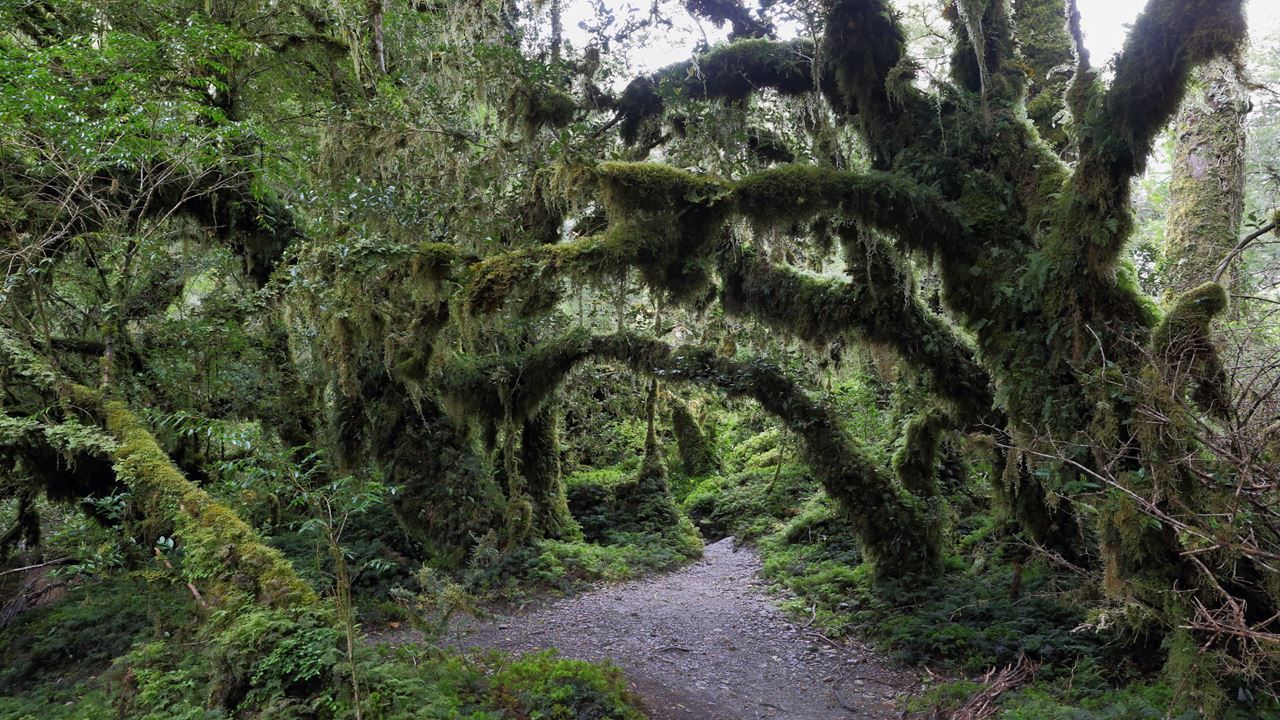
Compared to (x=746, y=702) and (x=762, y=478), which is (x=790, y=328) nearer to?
(x=746, y=702)

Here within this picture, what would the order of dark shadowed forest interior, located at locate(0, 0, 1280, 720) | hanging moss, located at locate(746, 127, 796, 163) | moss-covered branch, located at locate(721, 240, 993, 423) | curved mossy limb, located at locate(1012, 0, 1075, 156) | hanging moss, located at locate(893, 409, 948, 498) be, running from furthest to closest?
hanging moss, located at locate(893, 409, 948, 498) → hanging moss, located at locate(746, 127, 796, 163) → curved mossy limb, located at locate(1012, 0, 1075, 156) → moss-covered branch, located at locate(721, 240, 993, 423) → dark shadowed forest interior, located at locate(0, 0, 1280, 720)

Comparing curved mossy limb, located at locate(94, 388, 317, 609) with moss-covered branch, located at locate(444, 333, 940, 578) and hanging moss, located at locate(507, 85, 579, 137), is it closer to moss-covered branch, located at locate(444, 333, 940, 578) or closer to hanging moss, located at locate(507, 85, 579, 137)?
moss-covered branch, located at locate(444, 333, 940, 578)

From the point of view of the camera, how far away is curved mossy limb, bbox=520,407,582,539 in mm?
12320

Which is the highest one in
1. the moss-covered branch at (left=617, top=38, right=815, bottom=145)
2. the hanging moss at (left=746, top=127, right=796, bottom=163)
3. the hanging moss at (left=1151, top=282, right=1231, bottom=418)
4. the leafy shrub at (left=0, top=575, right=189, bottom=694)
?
the moss-covered branch at (left=617, top=38, right=815, bottom=145)

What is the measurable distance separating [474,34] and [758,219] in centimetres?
559

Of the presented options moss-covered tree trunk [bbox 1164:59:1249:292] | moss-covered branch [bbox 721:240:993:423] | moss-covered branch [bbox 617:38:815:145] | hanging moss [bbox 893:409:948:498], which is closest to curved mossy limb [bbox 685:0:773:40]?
moss-covered branch [bbox 617:38:815:145]

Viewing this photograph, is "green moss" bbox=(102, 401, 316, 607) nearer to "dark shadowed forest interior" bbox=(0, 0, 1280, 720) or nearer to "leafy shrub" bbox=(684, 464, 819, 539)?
"dark shadowed forest interior" bbox=(0, 0, 1280, 720)

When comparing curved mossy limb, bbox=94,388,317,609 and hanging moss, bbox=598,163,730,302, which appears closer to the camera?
curved mossy limb, bbox=94,388,317,609

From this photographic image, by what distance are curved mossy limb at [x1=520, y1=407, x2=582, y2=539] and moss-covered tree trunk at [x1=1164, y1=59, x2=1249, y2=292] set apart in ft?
32.1

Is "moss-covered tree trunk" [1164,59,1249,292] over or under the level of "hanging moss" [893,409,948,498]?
over

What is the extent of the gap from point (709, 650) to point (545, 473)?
585 centimetres

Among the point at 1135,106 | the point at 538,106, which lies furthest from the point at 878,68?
the point at 538,106

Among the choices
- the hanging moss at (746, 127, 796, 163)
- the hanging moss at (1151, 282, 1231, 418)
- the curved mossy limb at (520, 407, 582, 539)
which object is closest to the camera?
the hanging moss at (1151, 282, 1231, 418)

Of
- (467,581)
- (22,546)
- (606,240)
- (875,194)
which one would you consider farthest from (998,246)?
(22,546)
